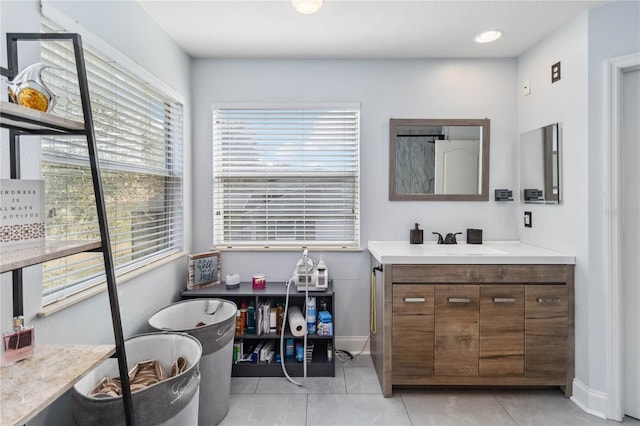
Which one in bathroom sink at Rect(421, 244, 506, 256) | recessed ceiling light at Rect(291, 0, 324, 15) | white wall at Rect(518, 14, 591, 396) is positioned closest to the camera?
recessed ceiling light at Rect(291, 0, 324, 15)

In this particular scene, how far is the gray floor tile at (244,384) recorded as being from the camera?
2215 mm

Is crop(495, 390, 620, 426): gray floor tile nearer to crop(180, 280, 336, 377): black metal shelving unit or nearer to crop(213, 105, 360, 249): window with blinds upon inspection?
crop(180, 280, 336, 377): black metal shelving unit

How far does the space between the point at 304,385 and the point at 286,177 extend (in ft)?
5.20

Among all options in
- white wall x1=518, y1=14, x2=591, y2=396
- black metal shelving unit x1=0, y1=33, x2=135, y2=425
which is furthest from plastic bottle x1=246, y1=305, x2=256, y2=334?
white wall x1=518, y1=14, x2=591, y2=396

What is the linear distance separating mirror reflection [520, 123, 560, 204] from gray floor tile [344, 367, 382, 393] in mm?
1785

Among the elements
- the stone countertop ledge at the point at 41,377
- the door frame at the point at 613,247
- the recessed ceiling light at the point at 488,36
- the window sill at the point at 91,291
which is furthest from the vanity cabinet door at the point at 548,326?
the window sill at the point at 91,291

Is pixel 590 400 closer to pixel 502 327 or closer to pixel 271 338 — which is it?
pixel 502 327

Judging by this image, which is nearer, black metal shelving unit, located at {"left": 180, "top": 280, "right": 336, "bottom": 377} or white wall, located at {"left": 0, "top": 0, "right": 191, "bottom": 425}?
white wall, located at {"left": 0, "top": 0, "right": 191, "bottom": 425}

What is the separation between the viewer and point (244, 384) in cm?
229

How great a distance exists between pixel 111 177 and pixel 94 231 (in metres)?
0.33

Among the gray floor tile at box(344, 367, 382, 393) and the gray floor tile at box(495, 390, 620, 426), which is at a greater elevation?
the gray floor tile at box(344, 367, 382, 393)

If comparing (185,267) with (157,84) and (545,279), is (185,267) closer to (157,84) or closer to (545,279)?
(157,84)

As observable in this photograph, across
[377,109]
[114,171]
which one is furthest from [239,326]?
[377,109]

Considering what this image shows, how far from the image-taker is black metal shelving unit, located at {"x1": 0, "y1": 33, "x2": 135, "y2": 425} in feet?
2.89
